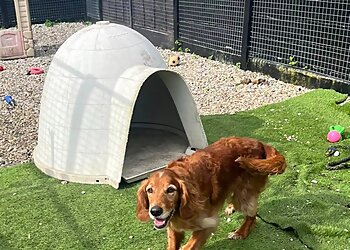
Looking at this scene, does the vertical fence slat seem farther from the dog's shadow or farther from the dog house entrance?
the dog's shadow

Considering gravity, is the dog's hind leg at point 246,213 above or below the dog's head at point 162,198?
below

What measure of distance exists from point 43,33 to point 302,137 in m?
9.87

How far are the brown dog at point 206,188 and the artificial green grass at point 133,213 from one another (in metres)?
0.34

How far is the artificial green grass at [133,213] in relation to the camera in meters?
3.59

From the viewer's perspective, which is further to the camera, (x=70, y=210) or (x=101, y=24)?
(x=101, y=24)

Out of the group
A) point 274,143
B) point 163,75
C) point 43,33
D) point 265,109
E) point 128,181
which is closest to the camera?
point 128,181

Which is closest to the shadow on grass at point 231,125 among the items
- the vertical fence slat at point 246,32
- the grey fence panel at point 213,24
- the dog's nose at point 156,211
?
the vertical fence slat at point 246,32

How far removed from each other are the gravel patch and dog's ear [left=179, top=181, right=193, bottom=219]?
3.09 metres

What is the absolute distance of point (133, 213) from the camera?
403 centimetres

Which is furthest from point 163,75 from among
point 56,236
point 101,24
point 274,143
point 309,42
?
point 309,42

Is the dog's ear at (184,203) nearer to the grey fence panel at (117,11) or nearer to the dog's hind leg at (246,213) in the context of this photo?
the dog's hind leg at (246,213)

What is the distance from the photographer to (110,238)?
3668mm

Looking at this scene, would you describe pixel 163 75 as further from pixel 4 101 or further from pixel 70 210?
pixel 4 101

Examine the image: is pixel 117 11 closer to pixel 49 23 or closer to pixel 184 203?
pixel 49 23
